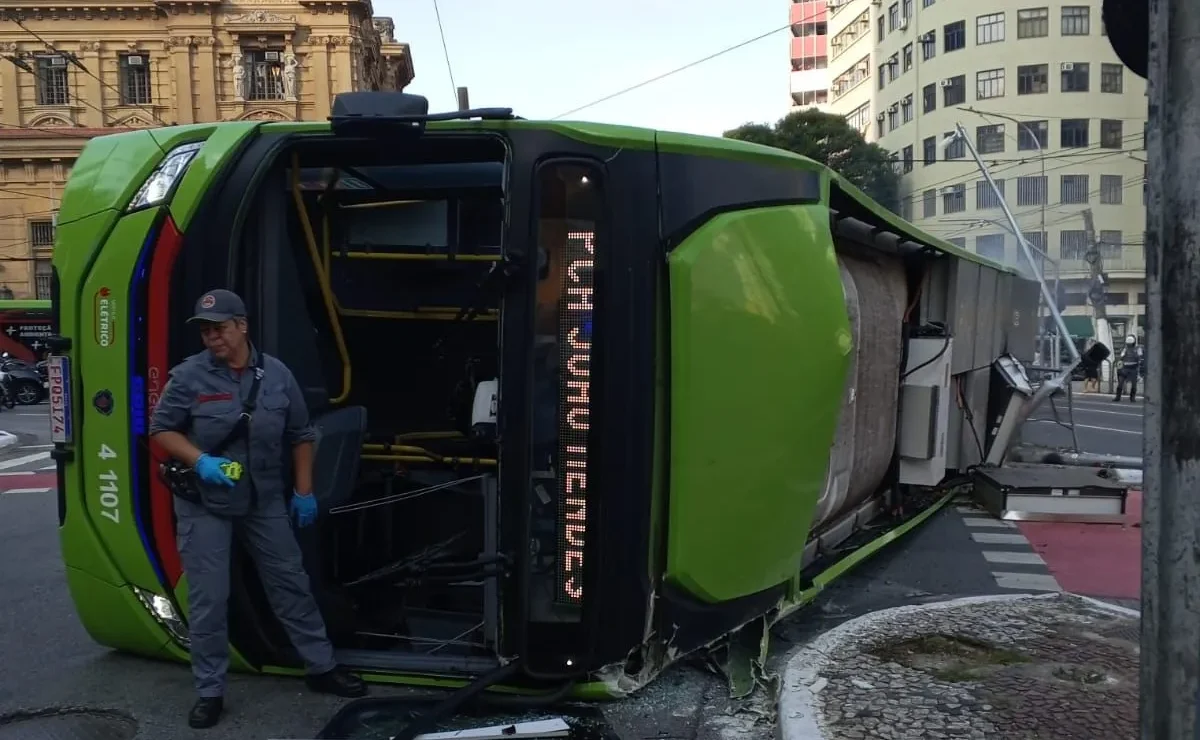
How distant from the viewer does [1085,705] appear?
11.8 feet

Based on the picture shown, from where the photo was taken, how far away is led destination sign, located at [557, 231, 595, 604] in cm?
341

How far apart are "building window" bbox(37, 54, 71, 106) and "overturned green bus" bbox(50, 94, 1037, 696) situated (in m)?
42.6

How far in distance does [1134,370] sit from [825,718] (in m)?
27.0

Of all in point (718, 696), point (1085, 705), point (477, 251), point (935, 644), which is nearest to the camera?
point (1085, 705)

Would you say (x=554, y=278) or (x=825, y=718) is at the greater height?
(x=554, y=278)

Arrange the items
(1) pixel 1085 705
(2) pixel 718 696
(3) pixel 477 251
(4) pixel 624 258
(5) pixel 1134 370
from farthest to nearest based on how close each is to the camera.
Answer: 1. (5) pixel 1134 370
2. (3) pixel 477 251
3. (2) pixel 718 696
4. (1) pixel 1085 705
5. (4) pixel 624 258

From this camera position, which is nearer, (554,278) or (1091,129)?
(554,278)

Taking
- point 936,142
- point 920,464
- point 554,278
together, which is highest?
point 936,142

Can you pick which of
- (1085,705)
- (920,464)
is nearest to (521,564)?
(1085,705)

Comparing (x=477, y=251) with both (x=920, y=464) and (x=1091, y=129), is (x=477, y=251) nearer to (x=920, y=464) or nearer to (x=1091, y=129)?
(x=920, y=464)

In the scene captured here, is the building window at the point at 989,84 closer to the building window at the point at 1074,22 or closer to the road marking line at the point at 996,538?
the building window at the point at 1074,22

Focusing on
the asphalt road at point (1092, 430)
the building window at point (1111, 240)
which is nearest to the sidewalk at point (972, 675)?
the asphalt road at point (1092, 430)

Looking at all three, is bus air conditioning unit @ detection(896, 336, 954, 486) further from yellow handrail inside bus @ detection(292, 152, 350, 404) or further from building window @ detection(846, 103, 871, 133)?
building window @ detection(846, 103, 871, 133)

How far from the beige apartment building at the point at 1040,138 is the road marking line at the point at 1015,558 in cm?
4142
